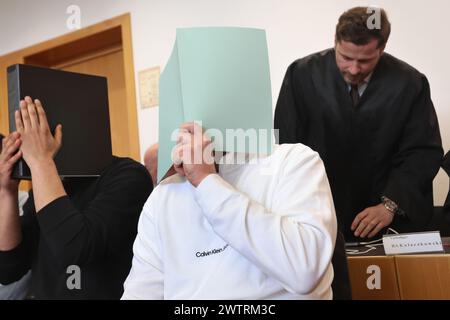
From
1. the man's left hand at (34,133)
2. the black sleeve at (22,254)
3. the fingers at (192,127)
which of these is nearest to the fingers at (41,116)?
the man's left hand at (34,133)

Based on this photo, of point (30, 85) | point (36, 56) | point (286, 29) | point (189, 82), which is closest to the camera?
point (189, 82)

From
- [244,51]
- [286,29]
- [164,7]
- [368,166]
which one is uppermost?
[164,7]

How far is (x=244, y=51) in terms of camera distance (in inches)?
31.6

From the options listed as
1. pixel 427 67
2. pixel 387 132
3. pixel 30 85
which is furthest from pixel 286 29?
pixel 30 85

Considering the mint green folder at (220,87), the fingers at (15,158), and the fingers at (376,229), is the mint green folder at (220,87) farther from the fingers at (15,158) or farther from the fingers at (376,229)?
the fingers at (376,229)

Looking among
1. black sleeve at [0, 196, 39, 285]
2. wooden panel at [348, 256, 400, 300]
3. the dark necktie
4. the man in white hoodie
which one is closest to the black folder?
black sleeve at [0, 196, 39, 285]

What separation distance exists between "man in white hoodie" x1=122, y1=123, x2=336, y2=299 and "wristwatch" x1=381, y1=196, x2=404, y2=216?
81 centimetres

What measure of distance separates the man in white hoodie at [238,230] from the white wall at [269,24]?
4.66ft

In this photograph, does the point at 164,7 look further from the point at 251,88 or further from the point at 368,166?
the point at 251,88

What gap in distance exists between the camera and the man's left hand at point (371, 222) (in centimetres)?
148

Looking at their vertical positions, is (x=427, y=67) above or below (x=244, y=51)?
above

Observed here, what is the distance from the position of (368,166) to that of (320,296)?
39.9 inches

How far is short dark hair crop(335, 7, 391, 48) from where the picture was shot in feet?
5.17

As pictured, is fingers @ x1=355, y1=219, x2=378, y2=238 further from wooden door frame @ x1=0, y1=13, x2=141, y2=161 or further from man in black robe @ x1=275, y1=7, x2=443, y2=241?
wooden door frame @ x1=0, y1=13, x2=141, y2=161
